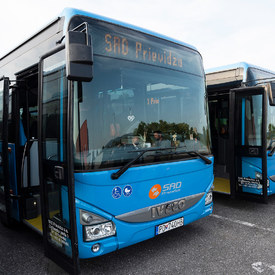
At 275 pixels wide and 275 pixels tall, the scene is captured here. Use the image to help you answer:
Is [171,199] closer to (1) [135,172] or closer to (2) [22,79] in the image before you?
(1) [135,172]

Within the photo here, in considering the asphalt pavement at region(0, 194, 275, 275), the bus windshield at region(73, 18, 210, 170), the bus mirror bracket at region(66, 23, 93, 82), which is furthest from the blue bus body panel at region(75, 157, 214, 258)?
the bus mirror bracket at region(66, 23, 93, 82)

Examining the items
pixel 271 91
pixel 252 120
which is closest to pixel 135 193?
pixel 252 120

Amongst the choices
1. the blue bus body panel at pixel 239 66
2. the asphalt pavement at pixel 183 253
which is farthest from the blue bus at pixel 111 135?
the blue bus body panel at pixel 239 66

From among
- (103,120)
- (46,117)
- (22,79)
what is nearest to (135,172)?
(103,120)

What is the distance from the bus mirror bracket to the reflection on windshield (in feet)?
1.05

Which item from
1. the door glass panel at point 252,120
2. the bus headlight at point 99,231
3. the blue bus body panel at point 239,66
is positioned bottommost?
the bus headlight at point 99,231

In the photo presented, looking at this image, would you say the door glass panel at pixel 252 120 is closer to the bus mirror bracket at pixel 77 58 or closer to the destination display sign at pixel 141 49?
the destination display sign at pixel 141 49

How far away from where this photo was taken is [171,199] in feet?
12.0

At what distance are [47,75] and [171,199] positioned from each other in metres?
2.11

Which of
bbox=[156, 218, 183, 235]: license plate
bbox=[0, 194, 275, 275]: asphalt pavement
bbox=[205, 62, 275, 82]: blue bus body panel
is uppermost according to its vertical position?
bbox=[205, 62, 275, 82]: blue bus body panel

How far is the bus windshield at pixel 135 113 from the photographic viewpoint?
2.92 meters

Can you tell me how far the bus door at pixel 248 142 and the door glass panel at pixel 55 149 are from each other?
378 cm

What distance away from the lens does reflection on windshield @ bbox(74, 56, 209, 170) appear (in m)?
2.92

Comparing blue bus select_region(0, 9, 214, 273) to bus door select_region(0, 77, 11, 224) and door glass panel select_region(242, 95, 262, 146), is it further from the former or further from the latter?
door glass panel select_region(242, 95, 262, 146)
